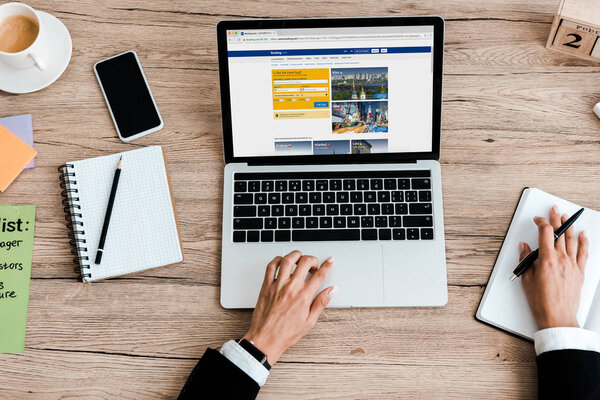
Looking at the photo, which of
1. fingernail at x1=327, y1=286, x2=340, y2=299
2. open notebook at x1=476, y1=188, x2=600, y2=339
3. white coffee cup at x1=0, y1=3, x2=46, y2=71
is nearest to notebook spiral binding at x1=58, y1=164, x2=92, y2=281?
white coffee cup at x1=0, y1=3, x2=46, y2=71

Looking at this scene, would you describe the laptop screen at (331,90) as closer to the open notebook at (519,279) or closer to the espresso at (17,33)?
the open notebook at (519,279)

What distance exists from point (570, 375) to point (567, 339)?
0.06m

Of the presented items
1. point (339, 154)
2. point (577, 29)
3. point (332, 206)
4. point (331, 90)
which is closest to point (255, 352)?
point (332, 206)

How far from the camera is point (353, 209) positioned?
1.02 meters

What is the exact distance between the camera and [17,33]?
1.05m

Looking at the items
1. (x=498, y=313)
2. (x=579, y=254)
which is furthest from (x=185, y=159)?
(x=579, y=254)

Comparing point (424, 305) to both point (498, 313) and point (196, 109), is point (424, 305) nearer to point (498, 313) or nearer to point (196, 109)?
point (498, 313)

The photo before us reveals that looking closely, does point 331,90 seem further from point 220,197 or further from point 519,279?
point 519,279

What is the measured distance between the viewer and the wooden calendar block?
102cm

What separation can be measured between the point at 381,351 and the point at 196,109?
62 cm

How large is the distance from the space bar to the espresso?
26.3 inches

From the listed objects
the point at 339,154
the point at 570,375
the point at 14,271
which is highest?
the point at 339,154

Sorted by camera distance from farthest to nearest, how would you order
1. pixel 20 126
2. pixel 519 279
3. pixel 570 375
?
pixel 20 126 < pixel 519 279 < pixel 570 375

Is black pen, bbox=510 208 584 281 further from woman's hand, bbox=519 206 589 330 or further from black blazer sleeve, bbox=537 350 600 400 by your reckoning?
black blazer sleeve, bbox=537 350 600 400
